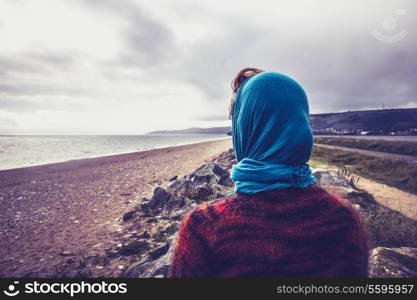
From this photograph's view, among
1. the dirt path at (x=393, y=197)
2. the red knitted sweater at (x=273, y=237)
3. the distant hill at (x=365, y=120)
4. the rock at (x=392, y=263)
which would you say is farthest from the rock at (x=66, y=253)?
the distant hill at (x=365, y=120)

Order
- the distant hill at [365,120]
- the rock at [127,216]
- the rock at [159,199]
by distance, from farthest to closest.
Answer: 1. the distant hill at [365,120]
2. the rock at [159,199]
3. the rock at [127,216]

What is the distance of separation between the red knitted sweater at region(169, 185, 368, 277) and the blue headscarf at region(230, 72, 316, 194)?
0.09 m

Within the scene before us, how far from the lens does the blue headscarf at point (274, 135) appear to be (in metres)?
1.44

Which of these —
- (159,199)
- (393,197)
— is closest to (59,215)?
(159,199)

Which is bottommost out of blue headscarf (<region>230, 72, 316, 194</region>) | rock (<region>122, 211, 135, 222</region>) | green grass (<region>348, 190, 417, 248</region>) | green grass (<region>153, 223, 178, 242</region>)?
rock (<region>122, 211, 135, 222</region>)

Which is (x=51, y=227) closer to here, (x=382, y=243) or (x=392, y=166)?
(x=382, y=243)

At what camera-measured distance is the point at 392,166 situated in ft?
44.0

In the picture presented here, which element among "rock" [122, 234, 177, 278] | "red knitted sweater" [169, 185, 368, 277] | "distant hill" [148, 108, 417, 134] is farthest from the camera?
"distant hill" [148, 108, 417, 134]

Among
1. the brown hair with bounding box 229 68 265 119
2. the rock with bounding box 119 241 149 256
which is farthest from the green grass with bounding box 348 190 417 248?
the rock with bounding box 119 241 149 256

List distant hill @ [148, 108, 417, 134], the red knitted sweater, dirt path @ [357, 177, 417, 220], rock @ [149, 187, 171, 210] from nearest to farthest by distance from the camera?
the red knitted sweater
dirt path @ [357, 177, 417, 220]
rock @ [149, 187, 171, 210]
distant hill @ [148, 108, 417, 134]

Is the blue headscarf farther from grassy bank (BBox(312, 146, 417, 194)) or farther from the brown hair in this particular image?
grassy bank (BBox(312, 146, 417, 194))

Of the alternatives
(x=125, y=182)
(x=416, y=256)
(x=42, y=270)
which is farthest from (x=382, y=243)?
(x=125, y=182)

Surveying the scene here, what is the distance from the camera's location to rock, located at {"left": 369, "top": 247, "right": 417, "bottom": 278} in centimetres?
334

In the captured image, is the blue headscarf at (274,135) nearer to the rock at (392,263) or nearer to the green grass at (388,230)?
the rock at (392,263)
